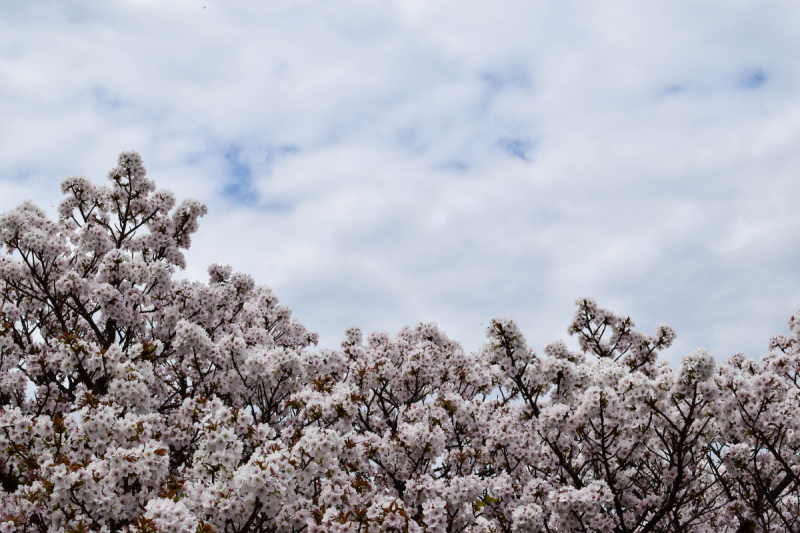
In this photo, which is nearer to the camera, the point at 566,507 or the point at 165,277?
the point at 566,507

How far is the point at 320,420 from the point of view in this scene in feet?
36.2

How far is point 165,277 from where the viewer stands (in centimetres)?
1420

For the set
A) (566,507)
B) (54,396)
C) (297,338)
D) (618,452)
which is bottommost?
(566,507)

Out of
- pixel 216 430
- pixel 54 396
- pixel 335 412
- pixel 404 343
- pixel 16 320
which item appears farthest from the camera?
pixel 404 343

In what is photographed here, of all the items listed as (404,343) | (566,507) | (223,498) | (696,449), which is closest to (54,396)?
(223,498)

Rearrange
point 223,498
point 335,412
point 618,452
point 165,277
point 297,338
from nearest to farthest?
point 223,498 → point 335,412 → point 618,452 → point 165,277 → point 297,338

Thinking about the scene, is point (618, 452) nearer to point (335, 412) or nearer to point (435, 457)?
point (435, 457)

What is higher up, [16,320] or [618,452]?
[16,320]

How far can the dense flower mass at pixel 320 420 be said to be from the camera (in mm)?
8180

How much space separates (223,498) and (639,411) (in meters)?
7.16

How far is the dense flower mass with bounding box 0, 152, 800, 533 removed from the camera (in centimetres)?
818

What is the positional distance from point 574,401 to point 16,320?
1295cm

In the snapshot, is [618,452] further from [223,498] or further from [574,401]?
[223,498]

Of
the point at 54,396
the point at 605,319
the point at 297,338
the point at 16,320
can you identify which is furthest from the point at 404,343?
the point at 16,320
